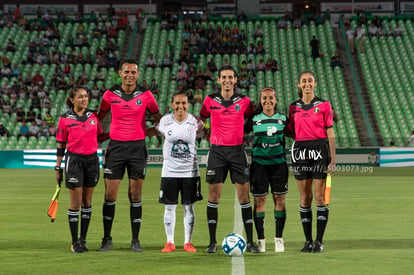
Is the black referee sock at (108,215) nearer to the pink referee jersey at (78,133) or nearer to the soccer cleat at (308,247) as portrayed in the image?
the pink referee jersey at (78,133)

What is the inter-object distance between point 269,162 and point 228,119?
76cm

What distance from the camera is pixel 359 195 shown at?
55.9 ft

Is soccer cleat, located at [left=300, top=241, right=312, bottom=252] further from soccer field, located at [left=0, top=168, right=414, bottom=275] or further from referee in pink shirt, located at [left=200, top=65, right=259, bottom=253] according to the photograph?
referee in pink shirt, located at [left=200, top=65, right=259, bottom=253]

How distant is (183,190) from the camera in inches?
358

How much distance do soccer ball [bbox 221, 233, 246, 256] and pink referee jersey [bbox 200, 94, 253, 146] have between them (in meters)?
1.24

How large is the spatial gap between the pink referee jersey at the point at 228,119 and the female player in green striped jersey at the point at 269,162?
22cm

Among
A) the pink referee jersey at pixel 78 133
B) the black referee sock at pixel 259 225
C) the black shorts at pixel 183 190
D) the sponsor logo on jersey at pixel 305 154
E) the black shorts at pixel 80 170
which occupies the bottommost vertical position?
the black referee sock at pixel 259 225

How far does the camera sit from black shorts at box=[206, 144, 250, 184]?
8.96 m

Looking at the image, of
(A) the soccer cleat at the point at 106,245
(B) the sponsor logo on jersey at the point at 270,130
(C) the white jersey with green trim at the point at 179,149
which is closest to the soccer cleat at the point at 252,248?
(C) the white jersey with green trim at the point at 179,149

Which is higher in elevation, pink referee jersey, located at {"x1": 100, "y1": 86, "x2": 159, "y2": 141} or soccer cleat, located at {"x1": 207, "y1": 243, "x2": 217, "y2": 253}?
pink referee jersey, located at {"x1": 100, "y1": 86, "x2": 159, "y2": 141}

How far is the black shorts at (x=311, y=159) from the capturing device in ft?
29.2

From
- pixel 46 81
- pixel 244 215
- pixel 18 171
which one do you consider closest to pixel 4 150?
pixel 18 171

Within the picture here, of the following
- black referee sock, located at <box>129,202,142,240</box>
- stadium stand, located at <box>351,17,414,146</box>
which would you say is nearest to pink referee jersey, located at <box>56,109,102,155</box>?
black referee sock, located at <box>129,202,142,240</box>

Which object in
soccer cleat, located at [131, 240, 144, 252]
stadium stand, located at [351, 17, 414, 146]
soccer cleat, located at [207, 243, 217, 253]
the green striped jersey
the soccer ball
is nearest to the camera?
the soccer ball
